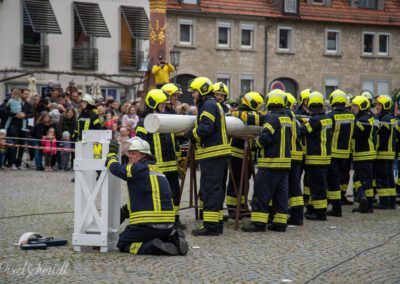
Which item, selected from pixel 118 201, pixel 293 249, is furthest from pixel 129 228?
pixel 293 249

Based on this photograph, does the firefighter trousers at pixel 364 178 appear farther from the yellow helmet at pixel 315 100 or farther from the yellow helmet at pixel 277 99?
the yellow helmet at pixel 277 99

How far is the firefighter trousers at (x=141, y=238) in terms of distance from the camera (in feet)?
35.9

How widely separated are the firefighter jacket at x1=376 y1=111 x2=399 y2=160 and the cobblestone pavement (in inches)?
92.3

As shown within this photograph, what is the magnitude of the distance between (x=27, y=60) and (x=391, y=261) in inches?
1202

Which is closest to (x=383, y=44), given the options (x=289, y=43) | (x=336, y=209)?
(x=289, y=43)

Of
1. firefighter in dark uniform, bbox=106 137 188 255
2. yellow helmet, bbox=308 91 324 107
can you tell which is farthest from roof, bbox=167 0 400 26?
firefighter in dark uniform, bbox=106 137 188 255

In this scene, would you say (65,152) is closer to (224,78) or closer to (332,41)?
(224,78)

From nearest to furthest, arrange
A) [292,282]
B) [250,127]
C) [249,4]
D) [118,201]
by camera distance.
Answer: [292,282]
[118,201]
[250,127]
[249,4]

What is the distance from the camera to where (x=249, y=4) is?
4781cm

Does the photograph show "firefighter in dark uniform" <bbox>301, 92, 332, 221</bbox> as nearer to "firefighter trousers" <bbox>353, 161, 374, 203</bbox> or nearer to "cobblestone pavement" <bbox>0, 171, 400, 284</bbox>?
"cobblestone pavement" <bbox>0, 171, 400, 284</bbox>

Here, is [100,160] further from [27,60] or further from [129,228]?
[27,60]

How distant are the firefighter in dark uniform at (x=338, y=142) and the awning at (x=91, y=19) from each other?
25592mm

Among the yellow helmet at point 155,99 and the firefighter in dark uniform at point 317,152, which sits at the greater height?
the yellow helmet at point 155,99

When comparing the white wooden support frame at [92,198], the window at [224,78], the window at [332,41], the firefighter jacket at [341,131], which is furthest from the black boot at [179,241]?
the window at [332,41]
